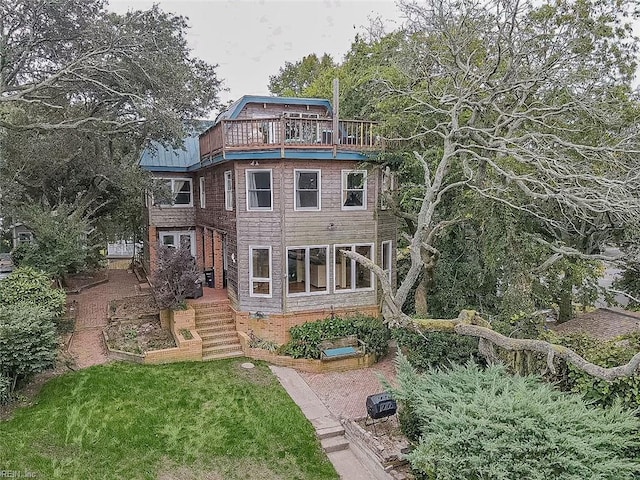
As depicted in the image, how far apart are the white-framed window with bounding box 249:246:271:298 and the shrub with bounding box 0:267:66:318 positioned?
5277 millimetres

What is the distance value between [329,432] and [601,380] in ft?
16.4

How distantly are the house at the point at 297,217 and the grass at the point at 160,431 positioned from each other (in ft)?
9.90

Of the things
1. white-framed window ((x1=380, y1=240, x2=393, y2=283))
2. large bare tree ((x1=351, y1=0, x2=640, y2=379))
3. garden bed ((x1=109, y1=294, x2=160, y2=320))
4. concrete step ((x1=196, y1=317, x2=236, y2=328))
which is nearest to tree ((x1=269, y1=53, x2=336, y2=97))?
garden bed ((x1=109, y1=294, x2=160, y2=320))

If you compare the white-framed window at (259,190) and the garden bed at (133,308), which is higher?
the white-framed window at (259,190)

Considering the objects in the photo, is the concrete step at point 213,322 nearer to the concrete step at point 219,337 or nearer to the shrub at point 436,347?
the concrete step at point 219,337

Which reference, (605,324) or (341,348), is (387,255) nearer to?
(341,348)

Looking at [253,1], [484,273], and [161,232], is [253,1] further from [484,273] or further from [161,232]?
[484,273]

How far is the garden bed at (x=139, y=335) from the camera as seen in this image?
12.3 m

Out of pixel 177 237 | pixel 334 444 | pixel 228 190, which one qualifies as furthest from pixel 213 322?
pixel 177 237

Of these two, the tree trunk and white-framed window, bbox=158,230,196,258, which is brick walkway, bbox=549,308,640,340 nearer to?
the tree trunk

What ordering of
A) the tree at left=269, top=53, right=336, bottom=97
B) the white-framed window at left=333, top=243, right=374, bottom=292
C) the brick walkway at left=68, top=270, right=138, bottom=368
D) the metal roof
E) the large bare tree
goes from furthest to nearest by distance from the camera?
the tree at left=269, top=53, right=336, bottom=97, the metal roof, the white-framed window at left=333, top=243, right=374, bottom=292, the brick walkway at left=68, top=270, right=138, bottom=368, the large bare tree

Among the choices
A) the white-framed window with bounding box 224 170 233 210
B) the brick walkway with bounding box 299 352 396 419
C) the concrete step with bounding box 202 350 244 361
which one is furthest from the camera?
the white-framed window with bounding box 224 170 233 210

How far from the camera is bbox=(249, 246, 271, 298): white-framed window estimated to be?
13133 mm

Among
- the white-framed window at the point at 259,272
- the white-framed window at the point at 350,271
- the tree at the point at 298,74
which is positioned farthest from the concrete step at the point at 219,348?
the tree at the point at 298,74
